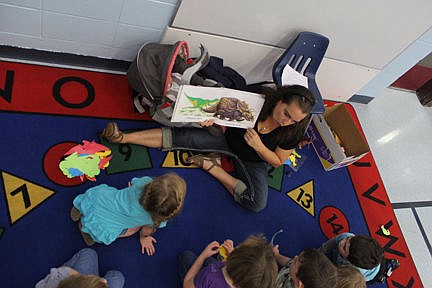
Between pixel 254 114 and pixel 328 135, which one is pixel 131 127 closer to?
pixel 254 114

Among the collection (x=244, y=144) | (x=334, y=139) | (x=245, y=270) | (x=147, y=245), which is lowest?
(x=147, y=245)

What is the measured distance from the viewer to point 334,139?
249 centimetres

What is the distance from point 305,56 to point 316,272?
1.32 metres

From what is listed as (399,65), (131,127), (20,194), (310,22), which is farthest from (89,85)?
(399,65)

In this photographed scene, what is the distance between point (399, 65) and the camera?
2.68 m

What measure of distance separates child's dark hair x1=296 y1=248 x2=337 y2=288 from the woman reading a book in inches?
24.7

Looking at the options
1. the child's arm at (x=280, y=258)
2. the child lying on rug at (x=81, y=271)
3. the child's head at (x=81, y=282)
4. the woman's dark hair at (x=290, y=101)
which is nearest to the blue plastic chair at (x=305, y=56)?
the woman's dark hair at (x=290, y=101)

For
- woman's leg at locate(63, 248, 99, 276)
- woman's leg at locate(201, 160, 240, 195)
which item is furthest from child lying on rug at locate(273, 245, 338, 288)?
woman's leg at locate(63, 248, 99, 276)

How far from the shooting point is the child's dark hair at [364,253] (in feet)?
6.25

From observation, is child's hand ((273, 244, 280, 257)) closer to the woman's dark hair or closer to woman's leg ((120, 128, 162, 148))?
the woman's dark hair

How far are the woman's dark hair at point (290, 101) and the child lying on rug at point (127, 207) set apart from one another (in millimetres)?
701

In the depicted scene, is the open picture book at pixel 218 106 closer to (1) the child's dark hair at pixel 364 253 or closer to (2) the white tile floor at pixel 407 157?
(1) the child's dark hair at pixel 364 253

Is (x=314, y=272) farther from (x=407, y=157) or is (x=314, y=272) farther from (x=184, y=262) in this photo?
(x=407, y=157)

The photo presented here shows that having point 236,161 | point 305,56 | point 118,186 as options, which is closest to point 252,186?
point 236,161
